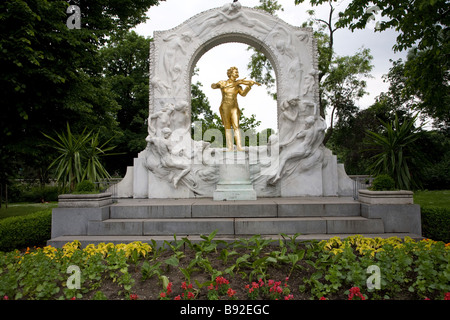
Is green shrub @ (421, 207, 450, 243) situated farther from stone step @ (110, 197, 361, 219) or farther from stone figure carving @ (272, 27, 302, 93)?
stone figure carving @ (272, 27, 302, 93)

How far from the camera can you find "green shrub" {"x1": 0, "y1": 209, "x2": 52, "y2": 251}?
6.05 m

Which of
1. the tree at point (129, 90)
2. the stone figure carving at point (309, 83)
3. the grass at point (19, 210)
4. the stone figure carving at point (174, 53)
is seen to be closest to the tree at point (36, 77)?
the grass at point (19, 210)

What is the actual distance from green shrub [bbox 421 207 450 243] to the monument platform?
2.01 feet

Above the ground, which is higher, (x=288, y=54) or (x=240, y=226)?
(x=288, y=54)

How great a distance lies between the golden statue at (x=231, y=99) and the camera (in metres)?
8.55

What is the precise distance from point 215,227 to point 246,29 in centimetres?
631

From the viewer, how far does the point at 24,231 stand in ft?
20.4

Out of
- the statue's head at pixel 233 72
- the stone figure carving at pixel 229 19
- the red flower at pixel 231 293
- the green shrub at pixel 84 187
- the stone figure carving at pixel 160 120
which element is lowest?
the red flower at pixel 231 293

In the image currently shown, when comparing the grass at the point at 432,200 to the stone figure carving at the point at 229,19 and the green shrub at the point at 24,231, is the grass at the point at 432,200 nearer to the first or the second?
the stone figure carving at the point at 229,19

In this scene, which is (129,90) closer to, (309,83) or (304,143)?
(309,83)

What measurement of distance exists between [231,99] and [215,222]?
4.26 metres

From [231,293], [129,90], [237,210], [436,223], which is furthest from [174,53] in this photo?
[129,90]

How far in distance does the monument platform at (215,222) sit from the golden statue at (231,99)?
9.40 feet
